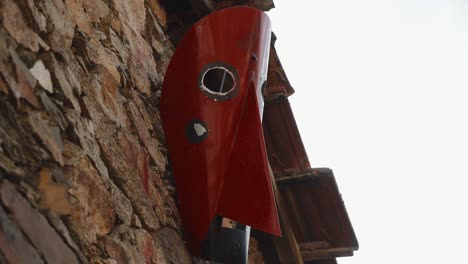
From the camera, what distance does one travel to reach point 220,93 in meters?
2.86

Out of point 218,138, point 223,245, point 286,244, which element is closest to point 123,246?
point 223,245

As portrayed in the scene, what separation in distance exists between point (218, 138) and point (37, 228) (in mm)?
1204

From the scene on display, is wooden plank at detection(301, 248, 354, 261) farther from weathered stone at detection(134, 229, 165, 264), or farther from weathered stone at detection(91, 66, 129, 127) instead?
weathered stone at detection(91, 66, 129, 127)

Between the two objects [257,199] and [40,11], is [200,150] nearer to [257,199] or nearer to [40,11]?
[257,199]

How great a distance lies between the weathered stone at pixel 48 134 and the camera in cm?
180

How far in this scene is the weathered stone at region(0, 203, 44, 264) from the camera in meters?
1.50

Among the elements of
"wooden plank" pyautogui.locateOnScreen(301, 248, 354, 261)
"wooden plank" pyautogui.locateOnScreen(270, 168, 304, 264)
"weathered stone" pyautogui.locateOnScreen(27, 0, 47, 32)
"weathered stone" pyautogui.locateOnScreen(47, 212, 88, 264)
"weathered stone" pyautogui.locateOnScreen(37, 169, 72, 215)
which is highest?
"weathered stone" pyautogui.locateOnScreen(27, 0, 47, 32)

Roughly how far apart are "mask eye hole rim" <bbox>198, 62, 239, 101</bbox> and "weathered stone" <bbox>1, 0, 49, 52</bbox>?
1.00 meters

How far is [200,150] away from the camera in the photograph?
275 cm

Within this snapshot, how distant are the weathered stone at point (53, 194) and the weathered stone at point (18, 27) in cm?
42

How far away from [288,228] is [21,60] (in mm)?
2445

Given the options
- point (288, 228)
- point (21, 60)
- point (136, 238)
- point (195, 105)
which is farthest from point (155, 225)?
point (288, 228)

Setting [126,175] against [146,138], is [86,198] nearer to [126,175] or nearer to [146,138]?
[126,175]

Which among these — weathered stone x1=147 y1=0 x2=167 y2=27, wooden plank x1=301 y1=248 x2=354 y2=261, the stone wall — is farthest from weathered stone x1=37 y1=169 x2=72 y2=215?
wooden plank x1=301 y1=248 x2=354 y2=261
